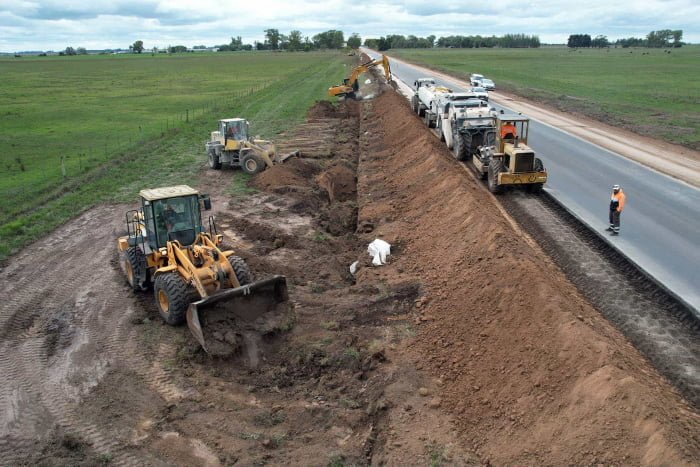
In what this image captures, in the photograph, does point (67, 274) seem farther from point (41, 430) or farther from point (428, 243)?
point (428, 243)

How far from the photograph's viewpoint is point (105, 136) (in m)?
38.3

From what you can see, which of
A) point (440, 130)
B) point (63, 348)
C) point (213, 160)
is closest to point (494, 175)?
point (440, 130)

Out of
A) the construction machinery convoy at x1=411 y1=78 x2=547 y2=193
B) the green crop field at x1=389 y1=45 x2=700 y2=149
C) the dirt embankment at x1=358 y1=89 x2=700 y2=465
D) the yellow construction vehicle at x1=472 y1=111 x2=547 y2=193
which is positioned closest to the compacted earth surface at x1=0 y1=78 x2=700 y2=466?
the dirt embankment at x1=358 y1=89 x2=700 y2=465

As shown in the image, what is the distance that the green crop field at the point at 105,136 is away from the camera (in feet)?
74.3

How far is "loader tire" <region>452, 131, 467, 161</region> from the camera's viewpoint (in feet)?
80.6

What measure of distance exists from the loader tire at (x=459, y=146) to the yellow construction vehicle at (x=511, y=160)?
275 centimetres

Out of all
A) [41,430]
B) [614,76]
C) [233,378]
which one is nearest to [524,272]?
[233,378]

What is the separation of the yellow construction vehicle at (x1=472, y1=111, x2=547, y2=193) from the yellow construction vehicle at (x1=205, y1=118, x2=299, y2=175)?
388 inches

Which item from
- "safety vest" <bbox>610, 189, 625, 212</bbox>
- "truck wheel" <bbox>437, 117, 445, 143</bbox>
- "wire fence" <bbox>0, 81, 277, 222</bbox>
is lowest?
"wire fence" <bbox>0, 81, 277, 222</bbox>

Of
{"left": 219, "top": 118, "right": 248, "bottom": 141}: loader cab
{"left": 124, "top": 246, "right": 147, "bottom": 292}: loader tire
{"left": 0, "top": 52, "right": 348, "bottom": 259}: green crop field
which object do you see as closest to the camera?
{"left": 124, "top": 246, "right": 147, "bottom": 292}: loader tire

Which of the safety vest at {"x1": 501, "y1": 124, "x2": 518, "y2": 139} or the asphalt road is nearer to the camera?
the asphalt road

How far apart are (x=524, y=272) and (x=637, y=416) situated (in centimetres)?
456

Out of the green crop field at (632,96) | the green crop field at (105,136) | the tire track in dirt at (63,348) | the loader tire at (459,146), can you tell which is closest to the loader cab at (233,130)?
the green crop field at (105,136)

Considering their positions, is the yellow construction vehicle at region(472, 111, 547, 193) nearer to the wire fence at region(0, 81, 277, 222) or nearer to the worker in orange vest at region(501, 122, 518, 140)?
the worker in orange vest at region(501, 122, 518, 140)
